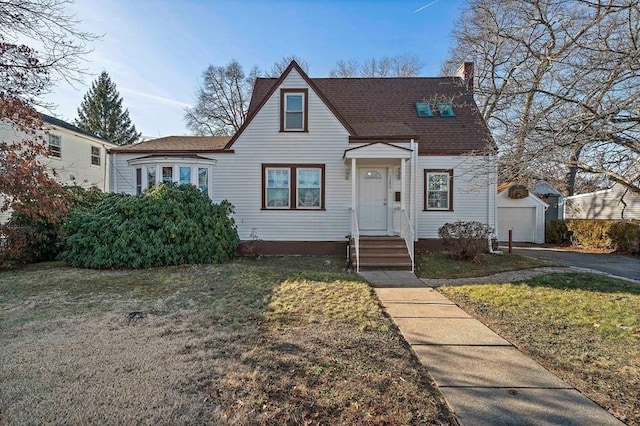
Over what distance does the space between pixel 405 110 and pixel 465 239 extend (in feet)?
20.7

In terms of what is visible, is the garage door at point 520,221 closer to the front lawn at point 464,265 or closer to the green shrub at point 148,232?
the front lawn at point 464,265

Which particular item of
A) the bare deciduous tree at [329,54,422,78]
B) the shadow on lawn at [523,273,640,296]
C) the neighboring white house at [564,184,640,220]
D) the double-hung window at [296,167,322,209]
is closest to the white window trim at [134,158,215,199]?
the double-hung window at [296,167,322,209]

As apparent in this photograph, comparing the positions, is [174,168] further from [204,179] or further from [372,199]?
[372,199]

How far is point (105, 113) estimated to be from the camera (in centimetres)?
3772

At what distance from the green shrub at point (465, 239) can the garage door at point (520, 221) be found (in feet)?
32.3

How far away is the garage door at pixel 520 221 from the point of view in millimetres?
19719

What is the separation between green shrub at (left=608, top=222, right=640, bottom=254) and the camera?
1465cm

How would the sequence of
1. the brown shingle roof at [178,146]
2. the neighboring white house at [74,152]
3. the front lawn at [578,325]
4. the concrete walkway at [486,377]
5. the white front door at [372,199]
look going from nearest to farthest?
the concrete walkway at [486,377], the front lawn at [578,325], the white front door at [372,199], the brown shingle roof at [178,146], the neighboring white house at [74,152]

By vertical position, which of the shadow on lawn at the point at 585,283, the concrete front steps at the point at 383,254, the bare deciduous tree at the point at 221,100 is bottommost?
the shadow on lawn at the point at 585,283

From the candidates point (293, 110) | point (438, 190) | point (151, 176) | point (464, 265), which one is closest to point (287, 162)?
point (293, 110)

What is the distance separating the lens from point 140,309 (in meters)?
5.65

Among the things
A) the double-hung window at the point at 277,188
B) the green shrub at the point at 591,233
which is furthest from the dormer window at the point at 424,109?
the green shrub at the point at 591,233

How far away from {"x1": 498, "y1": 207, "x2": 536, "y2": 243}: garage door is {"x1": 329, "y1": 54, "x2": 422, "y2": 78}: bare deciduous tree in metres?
13.4

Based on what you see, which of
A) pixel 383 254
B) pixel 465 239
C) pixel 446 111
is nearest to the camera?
pixel 383 254
